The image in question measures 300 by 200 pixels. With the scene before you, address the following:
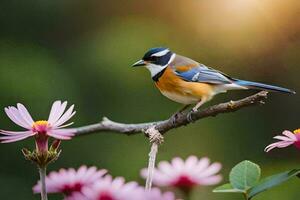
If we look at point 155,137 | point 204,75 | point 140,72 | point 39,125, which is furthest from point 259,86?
point 140,72

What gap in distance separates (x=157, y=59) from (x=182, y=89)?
64mm

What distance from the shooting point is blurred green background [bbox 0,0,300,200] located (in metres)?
1.91

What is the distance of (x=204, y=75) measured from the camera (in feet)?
3.20

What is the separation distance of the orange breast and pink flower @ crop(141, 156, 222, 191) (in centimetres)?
63

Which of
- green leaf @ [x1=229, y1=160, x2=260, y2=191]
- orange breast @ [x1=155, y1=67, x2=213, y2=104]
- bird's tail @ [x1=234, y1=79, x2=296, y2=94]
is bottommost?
green leaf @ [x1=229, y1=160, x2=260, y2=191]

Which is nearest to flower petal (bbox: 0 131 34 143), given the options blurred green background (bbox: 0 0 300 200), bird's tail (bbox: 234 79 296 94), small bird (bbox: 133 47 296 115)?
bird's tail (bbox: 234 79 296 94)

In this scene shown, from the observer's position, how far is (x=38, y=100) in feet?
6.32

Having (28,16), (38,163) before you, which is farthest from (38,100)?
(38,163)

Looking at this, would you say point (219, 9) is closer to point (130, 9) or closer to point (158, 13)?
point (158, 13)

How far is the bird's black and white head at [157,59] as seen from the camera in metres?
0.97

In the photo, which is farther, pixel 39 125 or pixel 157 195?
pixel 39 125

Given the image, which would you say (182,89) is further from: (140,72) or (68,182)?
(140,72)

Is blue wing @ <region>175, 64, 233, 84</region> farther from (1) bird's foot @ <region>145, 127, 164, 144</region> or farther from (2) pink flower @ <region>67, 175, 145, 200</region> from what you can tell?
(2) pink flower @ <region>67, 175, 145, 200</region>

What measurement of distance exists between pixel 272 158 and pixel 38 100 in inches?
27.9
